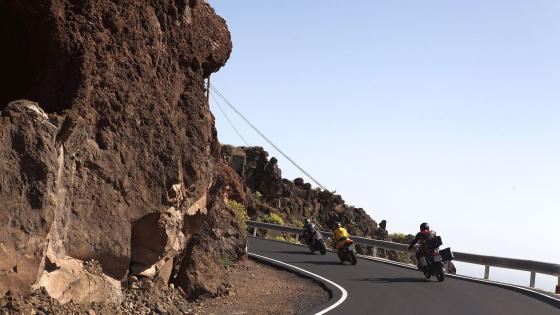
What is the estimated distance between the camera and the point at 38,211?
958 centimetres

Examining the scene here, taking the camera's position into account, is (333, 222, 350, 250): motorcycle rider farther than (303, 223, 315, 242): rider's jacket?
No

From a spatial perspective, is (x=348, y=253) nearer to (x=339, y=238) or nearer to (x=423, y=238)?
(x=339, y=238)

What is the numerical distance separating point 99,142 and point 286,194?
44.3m

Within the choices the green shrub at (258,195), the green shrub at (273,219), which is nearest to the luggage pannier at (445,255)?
the green shrub at (273,219)

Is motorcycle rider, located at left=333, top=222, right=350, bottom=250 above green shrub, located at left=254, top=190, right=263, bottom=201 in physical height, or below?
below

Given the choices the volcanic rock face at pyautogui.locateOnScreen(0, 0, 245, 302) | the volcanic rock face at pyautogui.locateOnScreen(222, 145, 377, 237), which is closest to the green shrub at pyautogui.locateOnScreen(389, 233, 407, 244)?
the volcanic rock face at pyautogui.locateOnScreen(222, 145, 377, 237)

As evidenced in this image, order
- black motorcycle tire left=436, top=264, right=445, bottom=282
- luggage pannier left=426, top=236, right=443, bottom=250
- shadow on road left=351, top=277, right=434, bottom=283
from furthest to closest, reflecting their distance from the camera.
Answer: luggage pannier left=426, top=236, right=443, bottom=250, black motorcycle tire left=436, top=264, right=445, bottom=282, shadow on road left=351, top=277, right=434, bottom=283

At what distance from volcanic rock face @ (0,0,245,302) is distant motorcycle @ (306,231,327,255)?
46.5 feet

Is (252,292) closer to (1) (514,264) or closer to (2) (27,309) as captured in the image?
(1) (514,264)

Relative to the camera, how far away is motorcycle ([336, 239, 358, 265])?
25.6m

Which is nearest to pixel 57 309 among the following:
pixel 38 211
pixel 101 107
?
pixel 38 211

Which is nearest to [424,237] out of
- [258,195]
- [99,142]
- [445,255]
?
[445,255]

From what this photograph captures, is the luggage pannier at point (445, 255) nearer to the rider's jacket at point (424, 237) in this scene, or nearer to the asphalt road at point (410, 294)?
the rider's jacket at point (424, 237)

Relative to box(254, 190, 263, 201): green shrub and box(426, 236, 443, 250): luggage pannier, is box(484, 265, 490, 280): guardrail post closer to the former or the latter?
box(426, 236, 443, 250): luggage pannier
